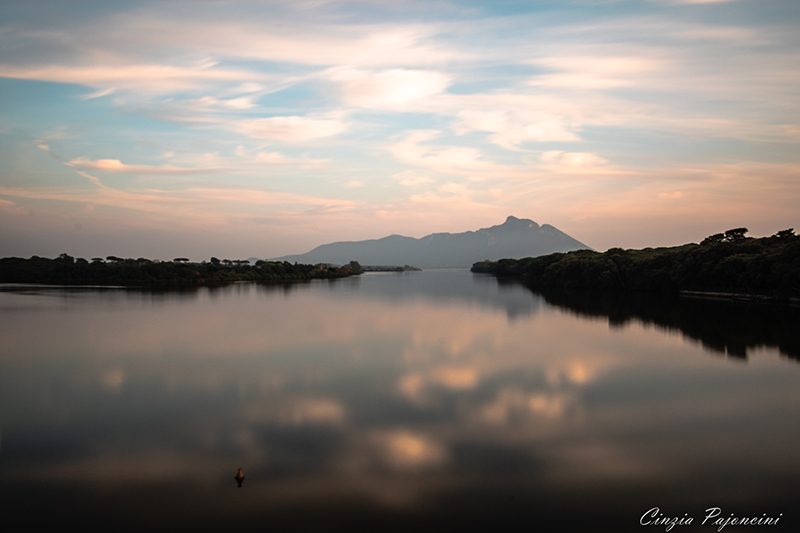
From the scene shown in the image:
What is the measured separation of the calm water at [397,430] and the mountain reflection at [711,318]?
0.31 m

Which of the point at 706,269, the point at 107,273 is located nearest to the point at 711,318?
the point at 706,269

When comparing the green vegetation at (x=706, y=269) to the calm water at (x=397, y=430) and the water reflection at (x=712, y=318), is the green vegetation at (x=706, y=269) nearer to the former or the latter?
the water reflection at (x=712, y=318)

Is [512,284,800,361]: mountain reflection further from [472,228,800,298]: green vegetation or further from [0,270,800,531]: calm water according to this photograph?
[472,228,800,298]: green vegetation

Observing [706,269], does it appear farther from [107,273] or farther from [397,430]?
[107,273]

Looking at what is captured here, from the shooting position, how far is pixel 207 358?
18.7 meters

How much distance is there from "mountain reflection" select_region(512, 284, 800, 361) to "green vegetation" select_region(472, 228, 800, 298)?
6.46ft

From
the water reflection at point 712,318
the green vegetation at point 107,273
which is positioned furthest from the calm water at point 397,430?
the green vegetation at point 107,273

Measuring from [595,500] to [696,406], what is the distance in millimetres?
6270

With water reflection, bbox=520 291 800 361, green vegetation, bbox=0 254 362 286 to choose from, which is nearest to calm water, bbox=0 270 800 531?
water reflection, bbox=520 291 800 361

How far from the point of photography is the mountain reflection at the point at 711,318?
21.1 meters

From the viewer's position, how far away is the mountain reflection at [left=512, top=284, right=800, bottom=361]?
21125 mm

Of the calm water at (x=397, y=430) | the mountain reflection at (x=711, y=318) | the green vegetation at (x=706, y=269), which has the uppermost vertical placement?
the green vegetation at (x=706, y=269)

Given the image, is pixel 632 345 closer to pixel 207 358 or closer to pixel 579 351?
pixel 579 351

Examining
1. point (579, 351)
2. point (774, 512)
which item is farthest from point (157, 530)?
point (579, 351)
